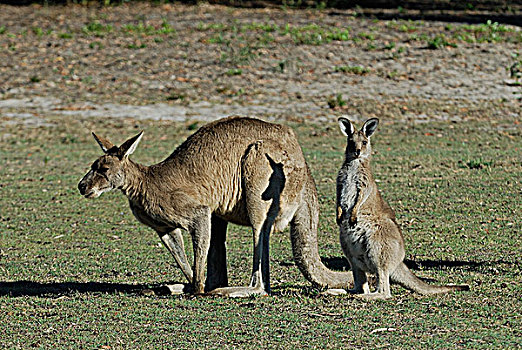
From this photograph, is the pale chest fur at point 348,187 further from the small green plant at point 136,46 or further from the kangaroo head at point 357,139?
the small green plant at point 136,46

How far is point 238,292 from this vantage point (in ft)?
21.6

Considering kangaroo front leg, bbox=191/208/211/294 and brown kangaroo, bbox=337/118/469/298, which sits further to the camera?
kangaroo front leg, bbox=191/208/211/294

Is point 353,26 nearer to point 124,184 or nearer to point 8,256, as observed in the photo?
point 8,256

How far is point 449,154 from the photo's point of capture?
14.2m

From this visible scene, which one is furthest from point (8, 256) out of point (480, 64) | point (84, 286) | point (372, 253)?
point (480, 64)

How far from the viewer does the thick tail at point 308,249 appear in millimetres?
6816

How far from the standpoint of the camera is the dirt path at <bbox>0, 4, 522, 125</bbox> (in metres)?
17.8

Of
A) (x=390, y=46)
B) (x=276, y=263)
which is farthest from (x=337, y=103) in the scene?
(x=276, y=263)

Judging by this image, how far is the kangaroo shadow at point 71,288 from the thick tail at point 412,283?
1.67 meters

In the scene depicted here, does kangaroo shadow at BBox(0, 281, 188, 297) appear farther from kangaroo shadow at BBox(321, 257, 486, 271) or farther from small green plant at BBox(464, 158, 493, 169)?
small green plant at BBox(464, 158, 493, 169)

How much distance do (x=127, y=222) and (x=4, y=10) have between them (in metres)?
16.2

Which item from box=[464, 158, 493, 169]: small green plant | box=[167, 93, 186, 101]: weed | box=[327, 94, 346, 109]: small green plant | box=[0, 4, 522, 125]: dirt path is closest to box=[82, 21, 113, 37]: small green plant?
box=[0, 4, 522, 125]: dirt path

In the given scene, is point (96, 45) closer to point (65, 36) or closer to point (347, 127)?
point (65, 36)

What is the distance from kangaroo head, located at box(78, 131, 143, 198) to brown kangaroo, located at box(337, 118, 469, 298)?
161 cm
